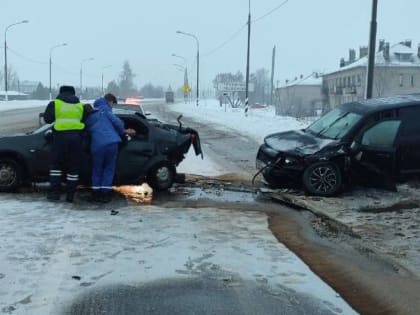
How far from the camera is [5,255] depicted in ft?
19.4

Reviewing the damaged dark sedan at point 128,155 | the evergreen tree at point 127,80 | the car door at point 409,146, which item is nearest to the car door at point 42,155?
the damaged dark sedan at point 128,155

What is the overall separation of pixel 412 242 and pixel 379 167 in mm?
3144

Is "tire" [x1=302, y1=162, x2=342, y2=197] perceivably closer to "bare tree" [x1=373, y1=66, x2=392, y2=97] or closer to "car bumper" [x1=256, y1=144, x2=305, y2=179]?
"car bumper" [x1=256, y1=144, x2=305, y2=179]

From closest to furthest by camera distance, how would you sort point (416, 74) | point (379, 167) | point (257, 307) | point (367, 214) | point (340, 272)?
point (257, 307) < point (340, 272) < point (367, 214) < point (379, 167) < point (416, 74)

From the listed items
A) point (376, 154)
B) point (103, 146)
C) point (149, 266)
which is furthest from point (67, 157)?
point (376, 154)

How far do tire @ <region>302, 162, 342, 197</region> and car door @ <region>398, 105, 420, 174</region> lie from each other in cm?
111

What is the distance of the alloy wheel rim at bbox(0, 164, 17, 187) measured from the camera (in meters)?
9.56

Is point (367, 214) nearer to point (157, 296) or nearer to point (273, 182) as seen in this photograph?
point (273, 182)

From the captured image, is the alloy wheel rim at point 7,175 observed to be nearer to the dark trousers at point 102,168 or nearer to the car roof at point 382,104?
the dark trousers at point 102,168

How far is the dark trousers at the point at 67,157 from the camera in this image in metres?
8.90

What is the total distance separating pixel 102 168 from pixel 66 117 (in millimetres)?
939

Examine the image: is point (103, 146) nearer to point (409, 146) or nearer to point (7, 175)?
point (7, 175)

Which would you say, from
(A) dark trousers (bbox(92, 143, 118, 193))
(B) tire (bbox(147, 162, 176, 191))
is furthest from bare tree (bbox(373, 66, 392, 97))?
(A) dark trousers (bbox(92, 143, 118, 193))

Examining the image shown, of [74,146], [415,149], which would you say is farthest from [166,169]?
[415,149]
